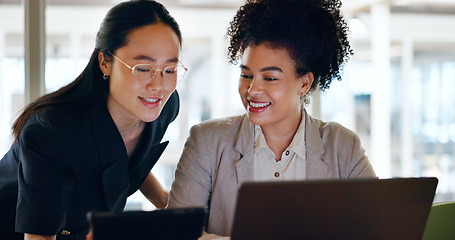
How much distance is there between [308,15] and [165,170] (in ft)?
8.67

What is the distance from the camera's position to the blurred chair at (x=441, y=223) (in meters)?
1.35

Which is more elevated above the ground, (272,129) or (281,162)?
(272,129)

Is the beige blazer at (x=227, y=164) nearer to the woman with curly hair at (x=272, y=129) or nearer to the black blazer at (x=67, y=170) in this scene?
the woman with curly hair at (x=272, y=129)

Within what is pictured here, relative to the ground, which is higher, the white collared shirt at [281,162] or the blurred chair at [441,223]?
the white collared shirt at [281,162]

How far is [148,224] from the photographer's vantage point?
0.90 m

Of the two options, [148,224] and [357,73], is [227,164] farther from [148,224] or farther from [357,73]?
[357,73]

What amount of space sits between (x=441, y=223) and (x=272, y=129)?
0.66 metres

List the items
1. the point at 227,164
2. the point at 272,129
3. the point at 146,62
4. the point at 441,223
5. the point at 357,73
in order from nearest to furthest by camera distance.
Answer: the point at 441,223 → the point at 146,62 → the point at 227,164 → the point at 272,129 → the point at 357,73

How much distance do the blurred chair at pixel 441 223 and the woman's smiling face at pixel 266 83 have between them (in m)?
0.57

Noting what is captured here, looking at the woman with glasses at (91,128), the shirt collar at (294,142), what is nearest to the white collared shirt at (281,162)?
the shirt collar at (294,142)

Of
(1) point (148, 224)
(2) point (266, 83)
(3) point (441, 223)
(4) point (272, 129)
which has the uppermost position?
(2) point (266, 83)

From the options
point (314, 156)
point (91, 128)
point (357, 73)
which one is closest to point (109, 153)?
point (91, 128)

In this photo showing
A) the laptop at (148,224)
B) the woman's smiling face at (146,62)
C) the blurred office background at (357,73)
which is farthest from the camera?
the blurred office background at (357,73)

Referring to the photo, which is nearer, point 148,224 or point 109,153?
point 148,224
